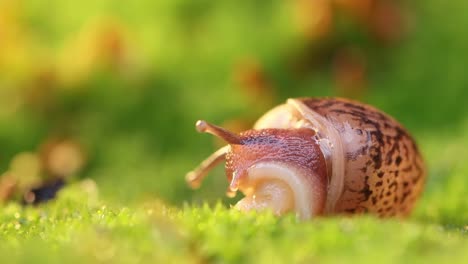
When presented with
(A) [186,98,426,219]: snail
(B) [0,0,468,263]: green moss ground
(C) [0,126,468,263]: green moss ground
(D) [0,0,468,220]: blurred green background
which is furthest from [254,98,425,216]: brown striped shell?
(D) [0,0,468,220]: blurred green background

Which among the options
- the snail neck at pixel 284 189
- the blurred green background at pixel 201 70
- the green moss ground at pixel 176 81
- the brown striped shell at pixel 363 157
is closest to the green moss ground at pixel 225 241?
the snail neck at pixel 284 189

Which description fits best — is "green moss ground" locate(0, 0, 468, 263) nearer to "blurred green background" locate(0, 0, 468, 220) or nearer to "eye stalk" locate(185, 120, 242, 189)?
"blurred green background" locate(0, 0, 468, 220)

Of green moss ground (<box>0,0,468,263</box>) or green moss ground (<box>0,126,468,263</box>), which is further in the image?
green moss ground (<box>0,0,468,263</box>)

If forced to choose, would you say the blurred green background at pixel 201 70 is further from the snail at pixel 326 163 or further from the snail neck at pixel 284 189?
the snail neck at pixel 284 189

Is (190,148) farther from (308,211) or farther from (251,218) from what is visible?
(251,218)

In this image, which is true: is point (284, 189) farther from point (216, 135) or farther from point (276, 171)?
point (216, 135)

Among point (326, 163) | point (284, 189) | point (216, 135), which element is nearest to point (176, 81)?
point (216, 135)

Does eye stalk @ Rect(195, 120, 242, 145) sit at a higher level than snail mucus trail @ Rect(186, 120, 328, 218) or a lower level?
higher
